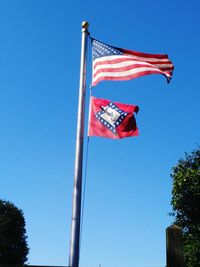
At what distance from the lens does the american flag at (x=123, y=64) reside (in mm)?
12750

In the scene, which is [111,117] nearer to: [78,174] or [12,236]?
[78,174]

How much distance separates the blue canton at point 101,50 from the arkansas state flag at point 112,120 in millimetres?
1762

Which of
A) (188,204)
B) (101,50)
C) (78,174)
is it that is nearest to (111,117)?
(78,174)

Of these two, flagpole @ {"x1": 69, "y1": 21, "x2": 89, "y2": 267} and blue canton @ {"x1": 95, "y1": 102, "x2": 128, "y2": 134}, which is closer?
flagpole @ {"x1": 69, "y1": 21, "x2": 89, "y2": 267}

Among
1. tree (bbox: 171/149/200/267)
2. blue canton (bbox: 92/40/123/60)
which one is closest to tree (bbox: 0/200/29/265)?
tree (bbox: 171/149/200/267)

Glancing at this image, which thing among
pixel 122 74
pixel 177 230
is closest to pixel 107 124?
pixel 122 74

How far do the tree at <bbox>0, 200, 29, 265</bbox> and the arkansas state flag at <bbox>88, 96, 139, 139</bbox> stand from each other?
5503cm

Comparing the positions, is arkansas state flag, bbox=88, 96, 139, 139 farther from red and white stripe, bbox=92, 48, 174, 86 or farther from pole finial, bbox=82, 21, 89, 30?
pole finial, bbox=82, 21, 89, 30

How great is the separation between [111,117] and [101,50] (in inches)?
94.3

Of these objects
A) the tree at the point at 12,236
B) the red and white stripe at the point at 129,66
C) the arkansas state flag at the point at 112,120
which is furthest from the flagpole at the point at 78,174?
the tree at the point at 12,236

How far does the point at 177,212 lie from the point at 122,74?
32338 millimetres

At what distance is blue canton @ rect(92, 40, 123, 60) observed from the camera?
43.8 feet

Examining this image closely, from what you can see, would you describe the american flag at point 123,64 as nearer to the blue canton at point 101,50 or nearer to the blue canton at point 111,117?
the blue canton at point 101,50

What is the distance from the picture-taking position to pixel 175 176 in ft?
140
